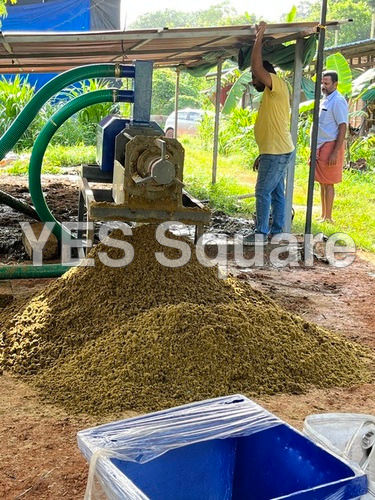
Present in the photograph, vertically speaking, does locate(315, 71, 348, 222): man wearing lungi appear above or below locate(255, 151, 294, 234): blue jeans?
above

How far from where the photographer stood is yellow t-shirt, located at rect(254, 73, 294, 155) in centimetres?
689

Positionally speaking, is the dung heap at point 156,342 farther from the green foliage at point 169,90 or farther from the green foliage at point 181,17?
the green foliage at point 181,17

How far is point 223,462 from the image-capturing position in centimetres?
212

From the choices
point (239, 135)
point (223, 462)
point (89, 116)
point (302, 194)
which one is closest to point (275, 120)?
point (302, 194)

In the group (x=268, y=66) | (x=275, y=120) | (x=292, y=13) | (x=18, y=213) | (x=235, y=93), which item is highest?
(x=292, y=13)

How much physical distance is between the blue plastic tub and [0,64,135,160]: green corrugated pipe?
10.7ft

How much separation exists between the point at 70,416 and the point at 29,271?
2.15 metres

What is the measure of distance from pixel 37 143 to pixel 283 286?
2438mm

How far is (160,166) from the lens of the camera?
3.91 meters

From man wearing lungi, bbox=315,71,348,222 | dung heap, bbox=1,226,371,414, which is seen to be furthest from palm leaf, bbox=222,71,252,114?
dung heap, bbox=1,226,371,414

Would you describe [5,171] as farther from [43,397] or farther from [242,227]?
[43,397]

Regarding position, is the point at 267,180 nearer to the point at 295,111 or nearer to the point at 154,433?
the point at 295,111

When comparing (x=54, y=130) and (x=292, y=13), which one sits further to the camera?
(x=292, y=13)

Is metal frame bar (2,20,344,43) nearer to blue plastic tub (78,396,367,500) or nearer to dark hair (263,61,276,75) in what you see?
dark hair (263,61,276,75)
